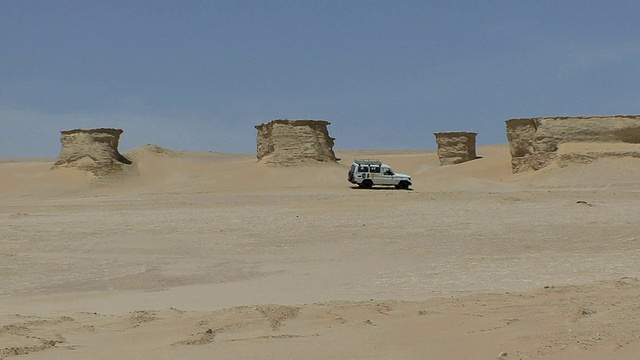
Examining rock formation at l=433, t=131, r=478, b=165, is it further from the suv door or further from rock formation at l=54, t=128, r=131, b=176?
rock formation at l=54, t=128, r=131, b=176

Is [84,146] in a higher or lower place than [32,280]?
higher

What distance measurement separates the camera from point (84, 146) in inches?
1951

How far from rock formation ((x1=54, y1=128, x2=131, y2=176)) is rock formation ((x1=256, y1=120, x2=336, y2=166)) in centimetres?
1202

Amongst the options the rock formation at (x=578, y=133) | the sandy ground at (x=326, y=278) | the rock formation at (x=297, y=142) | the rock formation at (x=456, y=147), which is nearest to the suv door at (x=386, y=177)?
the rock formation at (x=297, y=142)

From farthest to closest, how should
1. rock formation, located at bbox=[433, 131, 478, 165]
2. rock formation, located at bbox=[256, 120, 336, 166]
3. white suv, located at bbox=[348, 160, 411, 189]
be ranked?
rock formation, located at bbox=[433, 131, 478, 165] → rock formation, located at bbox=[256, 120, 336, 166] → white suv, located at bbox=[348, 160, 411, 189]

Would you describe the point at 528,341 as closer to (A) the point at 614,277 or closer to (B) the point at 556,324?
(B) the point at 556,324

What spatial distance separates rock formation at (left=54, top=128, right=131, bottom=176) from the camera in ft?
161

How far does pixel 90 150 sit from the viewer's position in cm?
4947

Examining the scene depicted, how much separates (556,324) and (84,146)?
4644 cm

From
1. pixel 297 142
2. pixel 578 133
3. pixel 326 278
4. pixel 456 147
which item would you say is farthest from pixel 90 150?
pixel 326 278

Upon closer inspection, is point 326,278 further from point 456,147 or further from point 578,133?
point 456,147

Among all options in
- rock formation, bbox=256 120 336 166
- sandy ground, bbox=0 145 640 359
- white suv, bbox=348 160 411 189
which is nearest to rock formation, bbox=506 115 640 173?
white suv, bbox=348 160 411 189

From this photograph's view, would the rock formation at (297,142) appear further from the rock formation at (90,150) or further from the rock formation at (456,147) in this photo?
the rock formation at (456,147)

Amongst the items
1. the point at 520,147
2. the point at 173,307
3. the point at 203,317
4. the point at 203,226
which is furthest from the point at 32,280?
the point at 520,147
